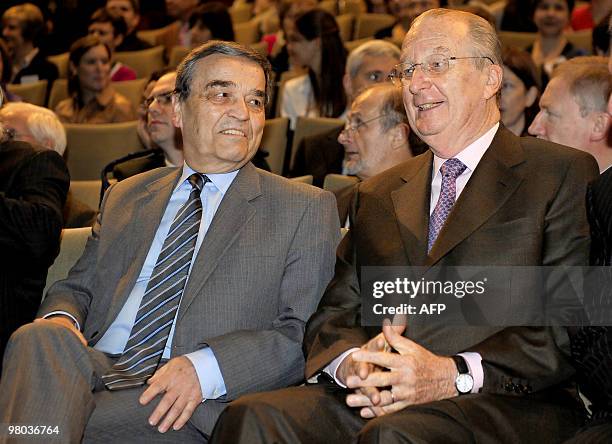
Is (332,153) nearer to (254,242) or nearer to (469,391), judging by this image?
(254,242)

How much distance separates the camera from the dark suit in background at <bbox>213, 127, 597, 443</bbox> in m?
2.50

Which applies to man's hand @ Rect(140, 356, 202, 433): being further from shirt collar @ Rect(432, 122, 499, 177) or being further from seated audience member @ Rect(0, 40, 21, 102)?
seated audience member @ Rect(0, 40, 21, 102)

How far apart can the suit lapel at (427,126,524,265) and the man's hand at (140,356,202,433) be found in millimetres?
685

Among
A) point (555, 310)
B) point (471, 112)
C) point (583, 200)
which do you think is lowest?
point (555, 310)

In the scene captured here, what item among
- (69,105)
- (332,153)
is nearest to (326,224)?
(332,153)

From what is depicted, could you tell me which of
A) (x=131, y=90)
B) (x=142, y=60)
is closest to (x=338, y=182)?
(x=131, y=90)

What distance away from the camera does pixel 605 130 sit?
137 inches

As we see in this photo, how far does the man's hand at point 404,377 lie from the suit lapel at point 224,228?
1.89 feet

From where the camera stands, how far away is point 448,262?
8.80 ft

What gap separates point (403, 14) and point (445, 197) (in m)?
5.20

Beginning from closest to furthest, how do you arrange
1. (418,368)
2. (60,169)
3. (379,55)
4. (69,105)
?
(418,368), (60,169), (379,55), (69,105)

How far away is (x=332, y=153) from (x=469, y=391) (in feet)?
8.33

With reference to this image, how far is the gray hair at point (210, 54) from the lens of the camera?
312cm

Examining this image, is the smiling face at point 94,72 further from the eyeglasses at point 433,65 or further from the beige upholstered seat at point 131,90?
A: the eyeglasses at point 433,65
